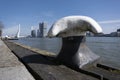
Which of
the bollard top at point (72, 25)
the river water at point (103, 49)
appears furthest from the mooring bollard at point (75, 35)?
the river water at point (103, 49)

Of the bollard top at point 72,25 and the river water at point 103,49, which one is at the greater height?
the bollard top at point 72,25

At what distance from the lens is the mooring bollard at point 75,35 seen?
14.2 ft

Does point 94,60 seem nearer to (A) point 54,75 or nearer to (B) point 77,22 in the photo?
(B) point 77,22

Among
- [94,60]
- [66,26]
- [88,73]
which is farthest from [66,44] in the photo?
Result: [88,73]

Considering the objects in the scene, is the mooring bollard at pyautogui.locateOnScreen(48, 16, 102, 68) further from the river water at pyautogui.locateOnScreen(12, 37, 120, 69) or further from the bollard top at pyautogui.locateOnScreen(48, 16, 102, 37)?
the river water at pyautogui.locateOnScreen(12, 37, 120, 69)

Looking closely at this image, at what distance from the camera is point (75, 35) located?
4.59 m

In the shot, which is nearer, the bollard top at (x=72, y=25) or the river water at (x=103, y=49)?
the bollard top at (x=72, y=25)

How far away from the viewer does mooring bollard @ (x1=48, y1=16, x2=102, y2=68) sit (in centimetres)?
433

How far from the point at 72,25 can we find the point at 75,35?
0.31 m

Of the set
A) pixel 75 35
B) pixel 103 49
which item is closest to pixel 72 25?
pixel 75 35

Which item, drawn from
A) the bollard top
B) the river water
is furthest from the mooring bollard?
the river water

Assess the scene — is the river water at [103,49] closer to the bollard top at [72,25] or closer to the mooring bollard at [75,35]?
the mooring bollard at [75,35]

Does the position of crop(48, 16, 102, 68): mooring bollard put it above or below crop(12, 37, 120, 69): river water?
above

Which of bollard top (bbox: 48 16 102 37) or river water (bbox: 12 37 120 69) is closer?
bollard top (bbox: 48 16 102 37)
